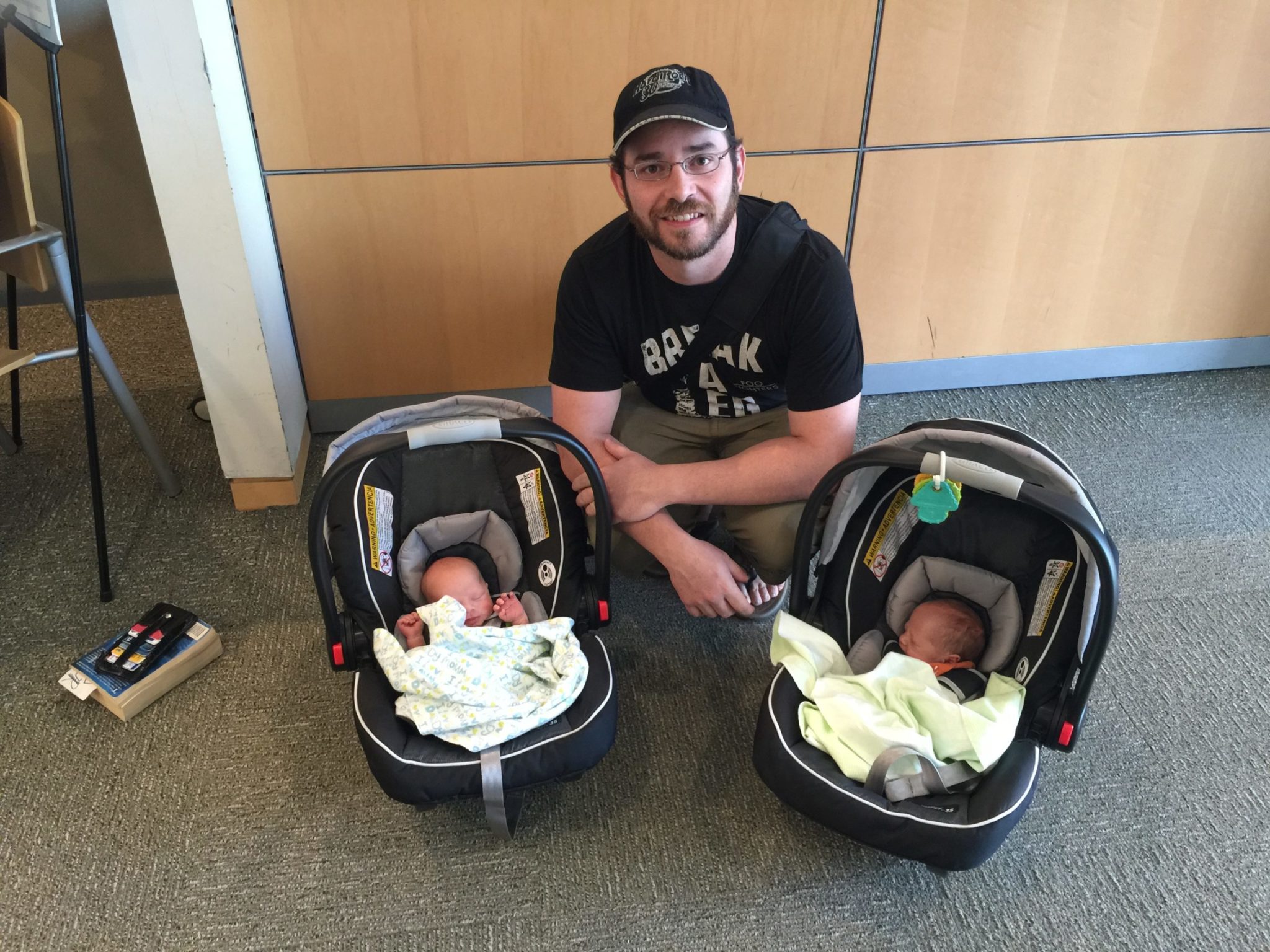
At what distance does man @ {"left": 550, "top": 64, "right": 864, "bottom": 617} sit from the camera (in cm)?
152

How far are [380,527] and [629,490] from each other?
45cm

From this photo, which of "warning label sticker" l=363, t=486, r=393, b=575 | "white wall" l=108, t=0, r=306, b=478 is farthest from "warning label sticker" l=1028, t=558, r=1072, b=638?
"white wall" l=108, t=0, r=306, b=478

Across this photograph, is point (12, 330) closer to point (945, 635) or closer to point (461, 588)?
point (461, 588)

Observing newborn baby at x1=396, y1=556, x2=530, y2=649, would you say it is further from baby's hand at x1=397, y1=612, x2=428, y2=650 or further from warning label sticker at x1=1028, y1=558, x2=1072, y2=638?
warning label sticker at x1=1028, y1=558, x2=1072, y2=638

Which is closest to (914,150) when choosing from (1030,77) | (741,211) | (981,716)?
(1030,77)

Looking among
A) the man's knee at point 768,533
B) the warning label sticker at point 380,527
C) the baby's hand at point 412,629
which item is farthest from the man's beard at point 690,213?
the baby's hand at point 412,629

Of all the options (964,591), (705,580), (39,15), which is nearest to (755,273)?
(705,580)

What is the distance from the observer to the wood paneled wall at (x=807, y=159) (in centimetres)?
202

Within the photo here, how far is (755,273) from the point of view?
163 centimetres

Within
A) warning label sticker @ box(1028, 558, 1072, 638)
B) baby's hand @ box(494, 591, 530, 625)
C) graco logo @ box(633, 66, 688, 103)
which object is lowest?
baby's hand @ box(494, 591, 530, 625)

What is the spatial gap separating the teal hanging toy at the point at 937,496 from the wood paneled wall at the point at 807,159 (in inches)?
45.2

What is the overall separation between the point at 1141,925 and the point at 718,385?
1.13 metres

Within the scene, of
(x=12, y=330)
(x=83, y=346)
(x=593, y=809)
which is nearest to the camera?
(x=593, y=809)

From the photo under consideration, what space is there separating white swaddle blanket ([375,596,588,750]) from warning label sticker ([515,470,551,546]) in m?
0.19
